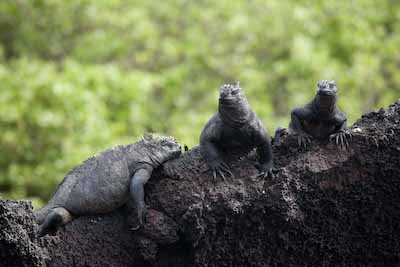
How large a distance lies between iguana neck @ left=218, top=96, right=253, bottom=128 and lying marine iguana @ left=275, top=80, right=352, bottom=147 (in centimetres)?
32

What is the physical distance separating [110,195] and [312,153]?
145 centimetres

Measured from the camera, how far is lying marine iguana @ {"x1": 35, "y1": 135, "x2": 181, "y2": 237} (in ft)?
17.2

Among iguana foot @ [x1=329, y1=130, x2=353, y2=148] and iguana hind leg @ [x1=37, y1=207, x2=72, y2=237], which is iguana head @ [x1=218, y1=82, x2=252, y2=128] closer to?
iguana foot @ [x1=329, y1=130, x2=353, y2=148]

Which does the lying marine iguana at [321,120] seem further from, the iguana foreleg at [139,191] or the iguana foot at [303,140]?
the iguana foreleg at [139,191]

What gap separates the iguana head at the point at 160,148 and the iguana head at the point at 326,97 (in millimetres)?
1087

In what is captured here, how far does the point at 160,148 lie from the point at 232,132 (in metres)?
0.56

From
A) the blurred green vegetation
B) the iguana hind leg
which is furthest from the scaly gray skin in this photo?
the blurred green vegetation

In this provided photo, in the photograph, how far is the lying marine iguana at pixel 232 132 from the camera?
5207 millimetres

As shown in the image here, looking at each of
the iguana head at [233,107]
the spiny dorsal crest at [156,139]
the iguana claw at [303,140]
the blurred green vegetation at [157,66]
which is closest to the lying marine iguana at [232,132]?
the iguana head at [233,107]

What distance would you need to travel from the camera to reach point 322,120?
538 centimetres

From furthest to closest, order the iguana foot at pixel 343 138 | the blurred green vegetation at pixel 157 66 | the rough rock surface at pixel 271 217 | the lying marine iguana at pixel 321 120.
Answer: the blurred green vegetation at pixel 157 66 < the lying marine iguana at pixel 321 120 < the iguana foot at pixel 343 138 < the rough rock surface at pixel 271 217

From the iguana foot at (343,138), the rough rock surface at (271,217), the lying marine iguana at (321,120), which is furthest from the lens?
the lying marine iguana at (321,120)

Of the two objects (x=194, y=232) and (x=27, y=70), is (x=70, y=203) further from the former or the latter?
(x=27, y=70)

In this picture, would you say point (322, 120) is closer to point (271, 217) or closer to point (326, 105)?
point (326, 105)
